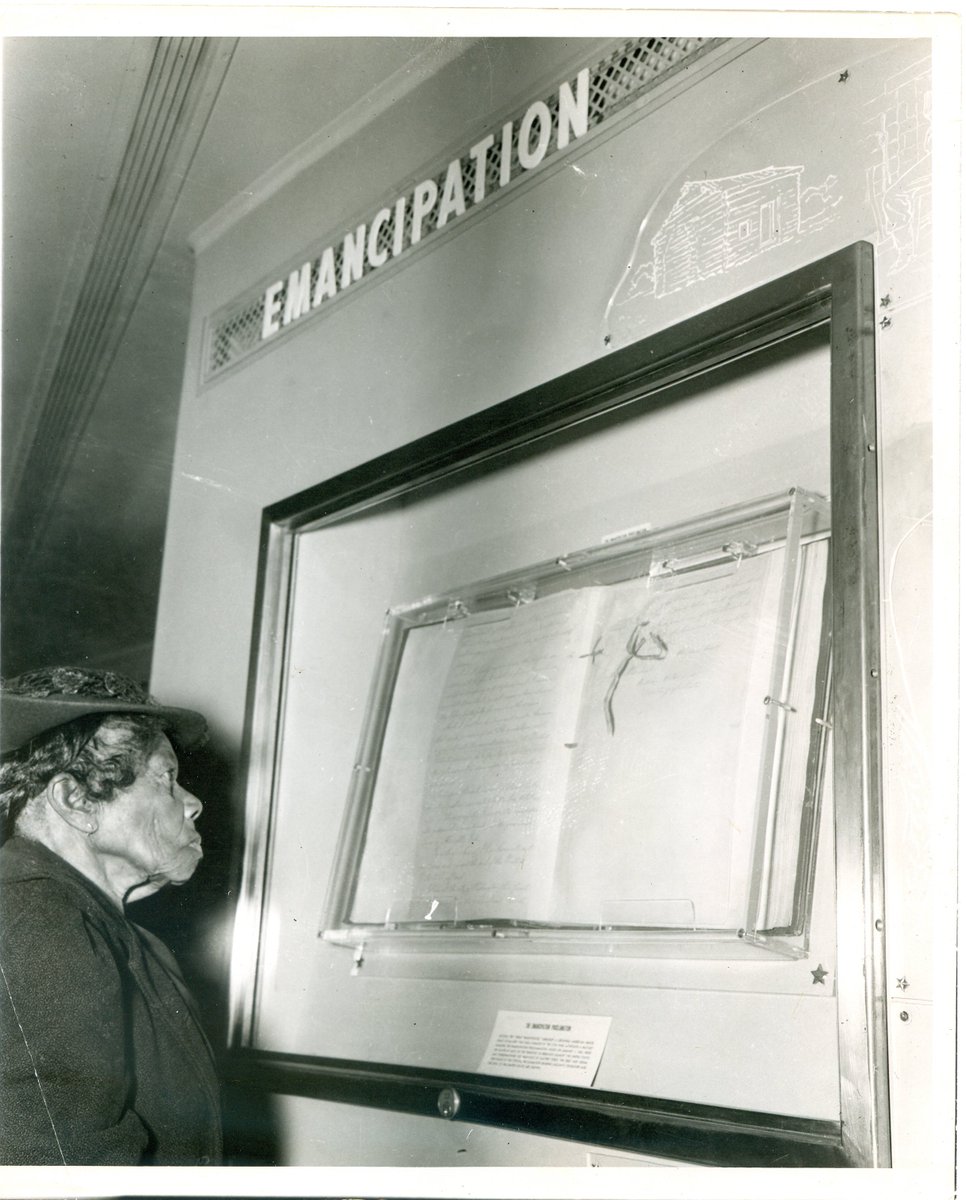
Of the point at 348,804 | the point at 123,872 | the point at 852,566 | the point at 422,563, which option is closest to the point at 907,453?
the point at 852,566

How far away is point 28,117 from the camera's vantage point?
1.83m

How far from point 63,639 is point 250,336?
59 centimetres

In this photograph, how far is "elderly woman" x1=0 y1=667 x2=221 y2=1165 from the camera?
4.09 ft

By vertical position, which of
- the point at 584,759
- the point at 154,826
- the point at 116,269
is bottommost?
the point at 154,826

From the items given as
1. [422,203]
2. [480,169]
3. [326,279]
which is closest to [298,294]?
[326,279]

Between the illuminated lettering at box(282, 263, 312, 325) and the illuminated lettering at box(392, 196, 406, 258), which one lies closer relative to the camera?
the illuminated lettering at box(392, 196, 406, 258)

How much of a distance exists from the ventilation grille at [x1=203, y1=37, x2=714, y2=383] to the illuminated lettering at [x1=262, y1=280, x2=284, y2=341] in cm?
1

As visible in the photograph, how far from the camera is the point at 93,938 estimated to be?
4.37ft

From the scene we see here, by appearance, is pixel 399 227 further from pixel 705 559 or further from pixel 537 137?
pixel 705 559

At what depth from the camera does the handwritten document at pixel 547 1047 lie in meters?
1.13

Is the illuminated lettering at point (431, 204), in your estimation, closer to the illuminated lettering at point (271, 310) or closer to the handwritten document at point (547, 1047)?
the illuminated lettering at point (271, 310)

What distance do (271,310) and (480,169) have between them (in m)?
0.51

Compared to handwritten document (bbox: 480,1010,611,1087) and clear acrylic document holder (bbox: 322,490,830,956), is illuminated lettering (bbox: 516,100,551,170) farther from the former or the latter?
handwritten document (bbox: 480,1010,611,1087)

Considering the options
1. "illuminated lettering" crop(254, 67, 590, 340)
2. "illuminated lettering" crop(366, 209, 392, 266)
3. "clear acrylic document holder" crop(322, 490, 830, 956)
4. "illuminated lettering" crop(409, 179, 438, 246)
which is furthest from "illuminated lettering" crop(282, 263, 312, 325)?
"clear acrylic document holder" crop(322, 490, 830, 956)
